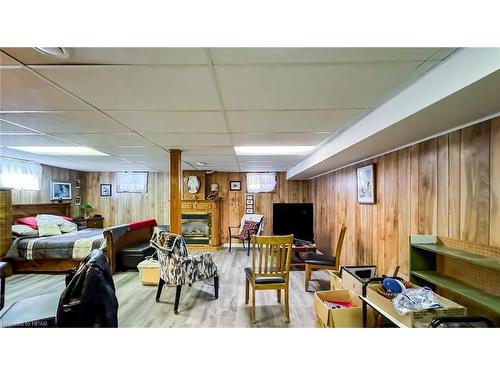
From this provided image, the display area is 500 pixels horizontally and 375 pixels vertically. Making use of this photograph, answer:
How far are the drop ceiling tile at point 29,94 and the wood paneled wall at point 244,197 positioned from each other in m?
5.05

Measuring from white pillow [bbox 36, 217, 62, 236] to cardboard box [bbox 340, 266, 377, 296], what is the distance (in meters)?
5.38

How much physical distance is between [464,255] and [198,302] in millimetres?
2774

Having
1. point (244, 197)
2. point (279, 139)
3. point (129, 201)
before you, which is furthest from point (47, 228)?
point (279, 139)

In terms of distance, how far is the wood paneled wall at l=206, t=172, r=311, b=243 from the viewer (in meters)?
6.87

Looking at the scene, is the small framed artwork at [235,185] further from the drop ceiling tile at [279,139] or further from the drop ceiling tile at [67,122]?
the drop ceiling tile at [67,122]

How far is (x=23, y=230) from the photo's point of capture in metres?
4.50

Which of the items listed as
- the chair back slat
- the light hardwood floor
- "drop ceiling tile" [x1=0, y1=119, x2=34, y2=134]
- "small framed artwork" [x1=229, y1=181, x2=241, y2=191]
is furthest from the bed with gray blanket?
"small framed artwork" [x1=229, y1=181, x2=241, y2=191]

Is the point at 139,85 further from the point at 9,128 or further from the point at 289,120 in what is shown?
the point at 9,128

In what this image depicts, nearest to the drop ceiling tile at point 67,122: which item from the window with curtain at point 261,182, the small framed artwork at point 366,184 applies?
the small framed artwork at point 366,184

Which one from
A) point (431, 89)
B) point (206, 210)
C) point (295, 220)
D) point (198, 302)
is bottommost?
point (198, 302)

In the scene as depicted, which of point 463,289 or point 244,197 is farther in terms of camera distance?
point 244,197

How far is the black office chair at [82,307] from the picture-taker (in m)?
1.62
